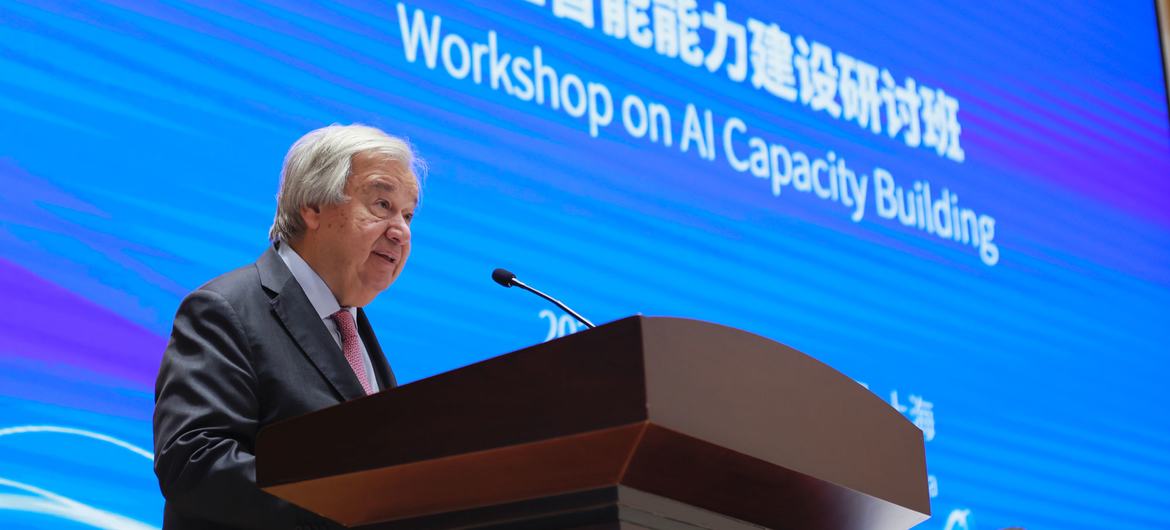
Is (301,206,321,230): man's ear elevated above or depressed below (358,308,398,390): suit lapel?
above

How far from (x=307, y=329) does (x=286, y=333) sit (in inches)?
1.1

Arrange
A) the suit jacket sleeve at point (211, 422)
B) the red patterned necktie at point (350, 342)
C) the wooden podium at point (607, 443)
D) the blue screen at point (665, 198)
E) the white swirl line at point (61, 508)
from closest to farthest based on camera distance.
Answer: the wooden podium at point (607, 443) → the suit jacket sleeve at point (211, 422) → the red patterned necktie at point (350, 342) → the white swirl line at point (61, 508) → the blue screen at point (665, 198)

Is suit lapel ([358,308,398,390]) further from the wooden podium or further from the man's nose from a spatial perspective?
the wooden podium

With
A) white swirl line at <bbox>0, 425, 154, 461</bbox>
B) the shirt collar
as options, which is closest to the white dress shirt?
the shirt collar

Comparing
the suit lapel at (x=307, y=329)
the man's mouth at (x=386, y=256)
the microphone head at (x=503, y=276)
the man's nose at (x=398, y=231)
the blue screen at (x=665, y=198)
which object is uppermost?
the blue screen at (x=665, y=198)

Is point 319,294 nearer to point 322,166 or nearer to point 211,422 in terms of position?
point 322,166

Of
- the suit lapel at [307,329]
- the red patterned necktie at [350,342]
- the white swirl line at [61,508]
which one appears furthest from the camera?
the white swirl line at [61,508]

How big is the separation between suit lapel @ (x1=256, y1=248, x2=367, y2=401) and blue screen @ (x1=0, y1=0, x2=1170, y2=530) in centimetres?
65

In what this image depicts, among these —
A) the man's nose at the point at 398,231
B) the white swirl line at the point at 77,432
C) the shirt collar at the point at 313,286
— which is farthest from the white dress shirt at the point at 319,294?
the white swirl line at the point at 77,432

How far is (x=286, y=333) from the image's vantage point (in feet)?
5.74

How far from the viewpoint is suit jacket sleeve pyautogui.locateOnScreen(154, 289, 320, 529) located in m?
1.48

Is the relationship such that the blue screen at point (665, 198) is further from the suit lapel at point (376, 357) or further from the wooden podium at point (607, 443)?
the wooden podium at point (607, 443)

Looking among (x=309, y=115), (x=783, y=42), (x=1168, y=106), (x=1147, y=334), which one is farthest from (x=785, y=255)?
(x=1168, y=106)

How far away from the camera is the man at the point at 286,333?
1.52 meters
